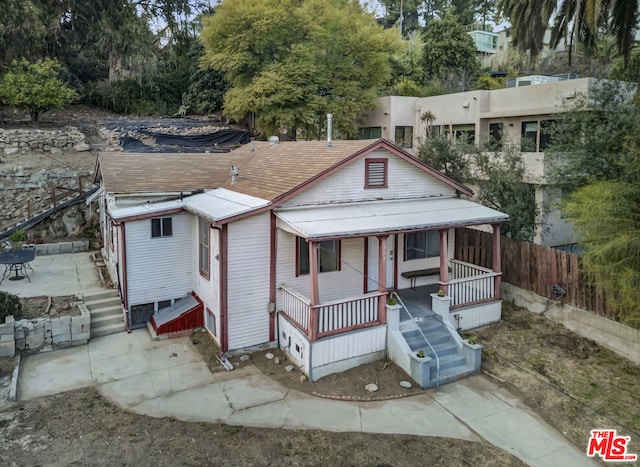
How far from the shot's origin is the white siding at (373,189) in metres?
11.9

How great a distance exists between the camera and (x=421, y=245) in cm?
1377

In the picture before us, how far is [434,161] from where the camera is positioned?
54.1ft

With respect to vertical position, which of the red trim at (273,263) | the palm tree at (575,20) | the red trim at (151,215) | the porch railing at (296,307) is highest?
the palm tree at (575,20)

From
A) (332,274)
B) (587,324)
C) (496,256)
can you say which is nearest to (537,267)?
(496,256)

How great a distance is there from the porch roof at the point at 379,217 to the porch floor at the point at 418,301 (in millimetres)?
2178

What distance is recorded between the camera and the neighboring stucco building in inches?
684

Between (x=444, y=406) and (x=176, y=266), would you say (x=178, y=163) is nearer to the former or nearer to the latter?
(x=176, y=266)

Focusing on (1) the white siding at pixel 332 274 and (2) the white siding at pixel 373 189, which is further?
(2) the white siding at pixel 373 189

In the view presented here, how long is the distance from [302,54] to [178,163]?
1438cm

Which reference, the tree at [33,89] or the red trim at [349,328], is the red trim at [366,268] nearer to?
the red trim at [349,328]

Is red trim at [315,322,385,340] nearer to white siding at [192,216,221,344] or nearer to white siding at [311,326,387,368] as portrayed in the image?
white siding at [311,326,387,368]

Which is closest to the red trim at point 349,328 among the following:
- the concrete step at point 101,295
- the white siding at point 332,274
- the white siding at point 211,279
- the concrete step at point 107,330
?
the white siding at point 332,274

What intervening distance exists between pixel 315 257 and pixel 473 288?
4.89m

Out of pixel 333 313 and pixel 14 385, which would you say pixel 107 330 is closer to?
pixel 14 385
